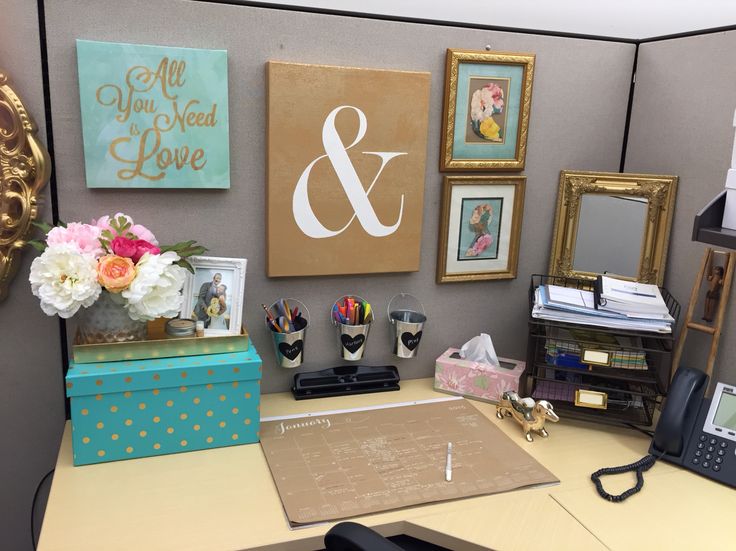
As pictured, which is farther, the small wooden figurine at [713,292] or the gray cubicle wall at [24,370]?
the small wooden figurine at [713,292]

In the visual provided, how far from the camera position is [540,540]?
3.57ft

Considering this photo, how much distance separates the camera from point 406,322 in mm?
1646

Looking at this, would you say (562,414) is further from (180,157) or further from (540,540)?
(180,157)

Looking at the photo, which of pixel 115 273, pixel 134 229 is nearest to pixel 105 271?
pixel 115 273

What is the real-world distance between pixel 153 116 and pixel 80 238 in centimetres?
33

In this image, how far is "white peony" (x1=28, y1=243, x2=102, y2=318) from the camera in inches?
46.4

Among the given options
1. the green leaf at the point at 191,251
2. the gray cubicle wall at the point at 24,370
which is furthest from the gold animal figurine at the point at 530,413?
the gray cubicle wall at the point at 24,370

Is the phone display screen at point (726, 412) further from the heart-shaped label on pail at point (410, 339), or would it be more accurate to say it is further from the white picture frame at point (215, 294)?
the white picture frame at point (215, 294)

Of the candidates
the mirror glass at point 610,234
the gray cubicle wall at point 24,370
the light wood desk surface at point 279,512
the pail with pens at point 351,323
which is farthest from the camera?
the mirror glass at point 610,234

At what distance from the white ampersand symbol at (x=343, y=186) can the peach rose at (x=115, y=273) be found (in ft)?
1.45

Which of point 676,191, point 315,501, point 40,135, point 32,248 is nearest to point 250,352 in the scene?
point 315,501

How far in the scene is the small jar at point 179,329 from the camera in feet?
4.46

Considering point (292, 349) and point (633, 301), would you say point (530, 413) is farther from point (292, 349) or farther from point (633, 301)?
point (292, 349)

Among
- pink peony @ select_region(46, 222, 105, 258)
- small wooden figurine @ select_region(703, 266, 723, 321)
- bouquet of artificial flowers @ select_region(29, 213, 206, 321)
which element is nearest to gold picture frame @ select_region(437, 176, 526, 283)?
small wooden figurine @ select_region(703, 266, 723, 321)
